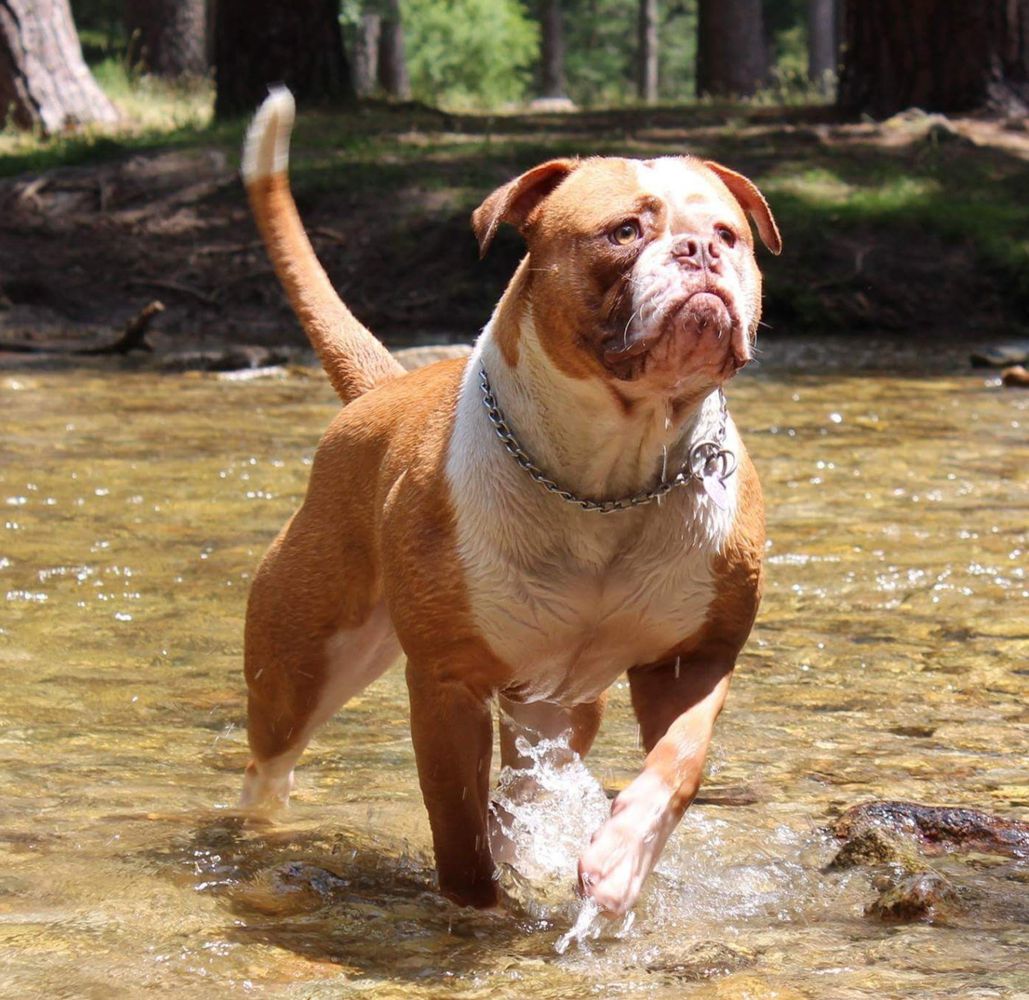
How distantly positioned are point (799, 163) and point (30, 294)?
238 inches

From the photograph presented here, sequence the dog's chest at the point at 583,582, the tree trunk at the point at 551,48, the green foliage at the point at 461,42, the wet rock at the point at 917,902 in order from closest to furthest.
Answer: the wet rock at the point at 917,902, the dog's chest at the point at 583,582, the green foliage at the point at 461,42, the tree trunk at the point at 551,48

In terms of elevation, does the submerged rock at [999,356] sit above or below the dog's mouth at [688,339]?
below

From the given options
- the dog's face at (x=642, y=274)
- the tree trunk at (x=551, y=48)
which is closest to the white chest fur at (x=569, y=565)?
the dog's face at (x=642, y=274)

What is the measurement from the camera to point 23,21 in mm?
17578

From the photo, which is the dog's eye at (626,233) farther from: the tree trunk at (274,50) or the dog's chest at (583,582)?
the tree trunk at (274,50)

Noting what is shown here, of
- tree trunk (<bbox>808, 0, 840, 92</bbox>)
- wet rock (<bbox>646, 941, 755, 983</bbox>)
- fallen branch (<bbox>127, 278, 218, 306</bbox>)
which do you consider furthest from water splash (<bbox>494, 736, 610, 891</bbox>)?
tree trunk (<bbox>808, 0, 840, 92</bbox>)

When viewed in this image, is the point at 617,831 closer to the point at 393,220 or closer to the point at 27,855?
the point at 27,855

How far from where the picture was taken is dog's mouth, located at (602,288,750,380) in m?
3.47

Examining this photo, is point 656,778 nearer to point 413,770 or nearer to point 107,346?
point 413,770

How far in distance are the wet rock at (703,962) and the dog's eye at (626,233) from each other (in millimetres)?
→ 1400

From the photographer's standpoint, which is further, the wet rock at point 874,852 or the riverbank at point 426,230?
the riverbank at point 426,230

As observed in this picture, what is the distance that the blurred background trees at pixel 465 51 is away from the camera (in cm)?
1553

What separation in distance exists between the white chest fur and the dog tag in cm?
1

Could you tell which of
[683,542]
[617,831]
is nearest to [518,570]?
[683,542]
